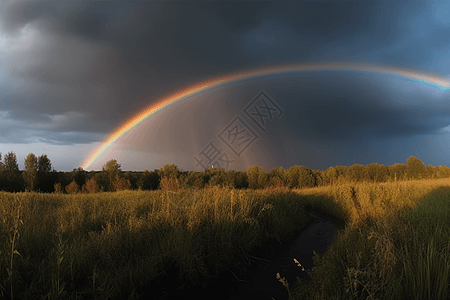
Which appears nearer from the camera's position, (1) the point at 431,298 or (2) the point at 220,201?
(1) the point at 431,298

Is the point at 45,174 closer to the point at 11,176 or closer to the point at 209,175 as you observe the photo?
the point at 11,176

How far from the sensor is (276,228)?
25.2 ft

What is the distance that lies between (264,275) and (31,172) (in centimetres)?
5598

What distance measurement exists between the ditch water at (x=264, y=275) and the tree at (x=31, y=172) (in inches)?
2011

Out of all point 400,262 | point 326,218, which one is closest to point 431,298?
point 400,262

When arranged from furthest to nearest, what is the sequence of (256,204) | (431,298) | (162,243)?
1. (256,204)
2. (162,243)
3. (431,298)

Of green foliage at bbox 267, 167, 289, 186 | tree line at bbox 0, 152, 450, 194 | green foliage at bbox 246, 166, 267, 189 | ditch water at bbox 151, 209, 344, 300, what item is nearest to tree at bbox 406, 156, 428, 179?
tree line at bbox 0, 152, 450, 194

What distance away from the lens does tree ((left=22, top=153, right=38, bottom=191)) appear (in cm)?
4622

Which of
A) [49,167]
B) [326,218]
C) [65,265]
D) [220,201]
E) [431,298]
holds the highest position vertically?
[49,167]

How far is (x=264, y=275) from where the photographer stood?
5.38 m

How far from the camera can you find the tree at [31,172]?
152ft

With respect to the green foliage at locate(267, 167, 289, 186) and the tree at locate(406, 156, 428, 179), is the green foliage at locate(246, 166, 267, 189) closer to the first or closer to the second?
the green foliage at locate(267, 167, 289, 186)

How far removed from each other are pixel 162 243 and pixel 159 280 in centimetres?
85

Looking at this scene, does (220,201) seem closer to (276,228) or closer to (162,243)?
(276,228)
